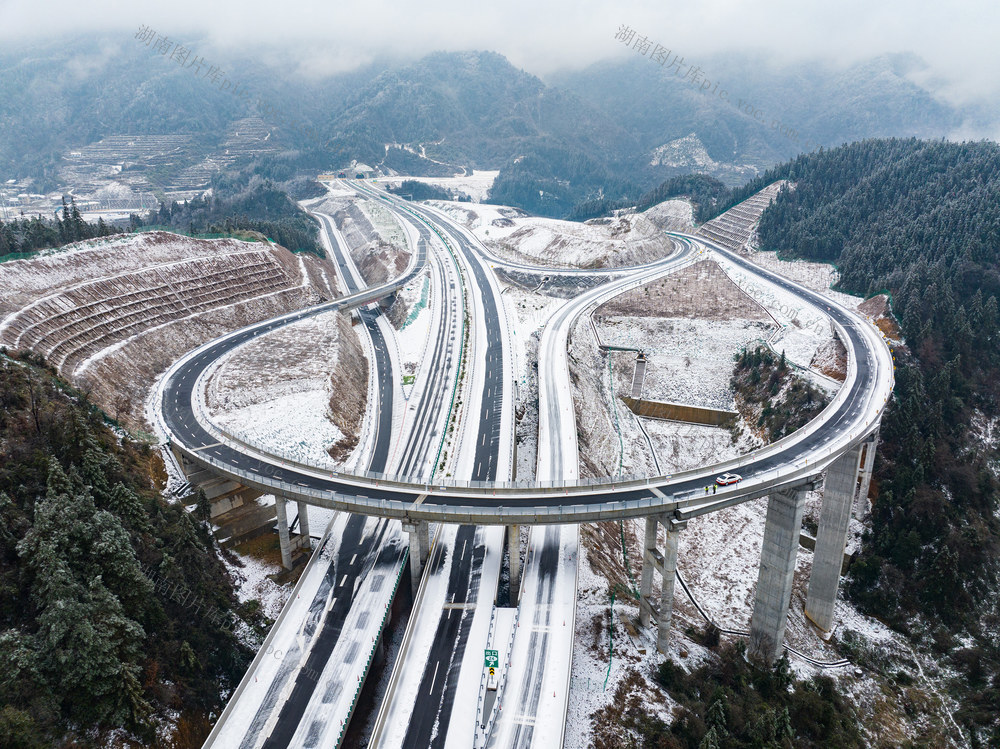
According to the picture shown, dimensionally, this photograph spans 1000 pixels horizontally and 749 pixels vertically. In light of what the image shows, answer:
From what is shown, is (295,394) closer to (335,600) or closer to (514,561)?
(335,600)

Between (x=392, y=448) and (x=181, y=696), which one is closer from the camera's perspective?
(x=181, y=696)

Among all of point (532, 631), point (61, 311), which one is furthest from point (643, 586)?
point (61, 311)

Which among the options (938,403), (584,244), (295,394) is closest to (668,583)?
(938,403)

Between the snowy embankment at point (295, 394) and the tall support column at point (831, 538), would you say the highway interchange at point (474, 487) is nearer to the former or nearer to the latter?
the snowy embankment at point (295, 394)

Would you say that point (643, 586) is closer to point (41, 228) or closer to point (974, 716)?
point (974, 716)

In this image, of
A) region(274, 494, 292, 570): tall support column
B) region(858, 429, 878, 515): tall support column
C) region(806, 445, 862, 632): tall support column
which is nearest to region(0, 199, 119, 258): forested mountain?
region(274, 494, 292, 570): tall support column
